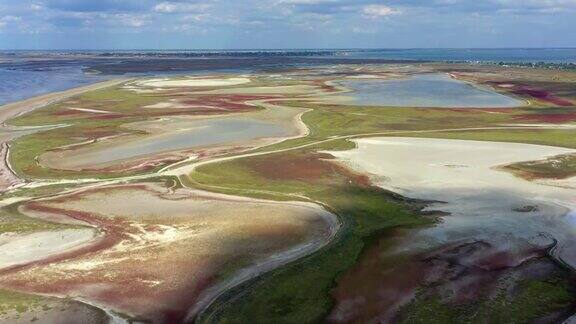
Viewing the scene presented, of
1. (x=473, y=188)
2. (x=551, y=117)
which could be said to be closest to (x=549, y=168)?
(x=473, y=188)

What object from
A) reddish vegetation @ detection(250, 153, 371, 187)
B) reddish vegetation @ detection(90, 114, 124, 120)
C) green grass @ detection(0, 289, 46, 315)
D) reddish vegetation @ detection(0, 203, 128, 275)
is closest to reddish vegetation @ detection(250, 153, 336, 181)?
reddish vegetation @ detection(250, 153, 371, 187)

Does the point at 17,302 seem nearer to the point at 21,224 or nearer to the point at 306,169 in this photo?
the point at 21,224

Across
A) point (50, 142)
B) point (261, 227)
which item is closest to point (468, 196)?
point (261, 227)

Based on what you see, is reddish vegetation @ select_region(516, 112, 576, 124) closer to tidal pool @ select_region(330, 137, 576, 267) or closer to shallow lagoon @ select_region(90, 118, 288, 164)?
tidal pool @ select_region(330, 137, 576, 267)

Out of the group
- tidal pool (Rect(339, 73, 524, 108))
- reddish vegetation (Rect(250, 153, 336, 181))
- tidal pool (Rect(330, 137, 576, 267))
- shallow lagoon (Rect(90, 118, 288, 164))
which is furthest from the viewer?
tidal pool (Rect(339, 73, 524, 108))

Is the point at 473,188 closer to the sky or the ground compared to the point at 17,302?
closer to the sky

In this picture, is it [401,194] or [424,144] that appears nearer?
[401,194]

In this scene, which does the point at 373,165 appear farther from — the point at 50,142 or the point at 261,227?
the point at 50,142

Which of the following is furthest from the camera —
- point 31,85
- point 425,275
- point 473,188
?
point 31,85
